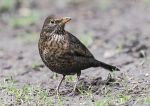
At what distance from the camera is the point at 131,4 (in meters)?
15.9

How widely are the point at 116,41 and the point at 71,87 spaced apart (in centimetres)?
416

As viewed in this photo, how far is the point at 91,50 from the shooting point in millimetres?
11953

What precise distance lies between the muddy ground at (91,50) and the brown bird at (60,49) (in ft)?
Result: 1.04

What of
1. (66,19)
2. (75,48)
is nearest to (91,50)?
(75,48)

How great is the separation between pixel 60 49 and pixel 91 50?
160 inches

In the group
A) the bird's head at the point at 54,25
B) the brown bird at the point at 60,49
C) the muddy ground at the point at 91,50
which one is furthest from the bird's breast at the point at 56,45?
the muddy ground at the point at 91,50

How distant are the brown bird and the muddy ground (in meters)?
0.32

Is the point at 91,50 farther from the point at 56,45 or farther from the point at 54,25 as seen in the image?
the point at 56,45

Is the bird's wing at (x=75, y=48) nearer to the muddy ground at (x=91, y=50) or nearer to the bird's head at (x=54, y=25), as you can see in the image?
the bird's head at (x=54, y=25)

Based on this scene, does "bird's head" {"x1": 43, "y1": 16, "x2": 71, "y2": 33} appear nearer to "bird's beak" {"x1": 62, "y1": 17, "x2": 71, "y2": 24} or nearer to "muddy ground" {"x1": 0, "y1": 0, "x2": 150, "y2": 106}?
"bird's beak" {"x1": 62, "y1": 17, "x2": 71, "y2": 24}

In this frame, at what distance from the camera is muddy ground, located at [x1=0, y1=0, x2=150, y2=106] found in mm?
7715

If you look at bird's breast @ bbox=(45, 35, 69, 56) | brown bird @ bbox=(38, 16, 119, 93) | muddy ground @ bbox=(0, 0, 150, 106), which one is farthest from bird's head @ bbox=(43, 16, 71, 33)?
muddy ground @ bbox=(0, 0, 150, 106)

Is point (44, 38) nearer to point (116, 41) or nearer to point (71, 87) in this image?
point (71, 87)

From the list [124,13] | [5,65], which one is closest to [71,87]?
[5,65]
